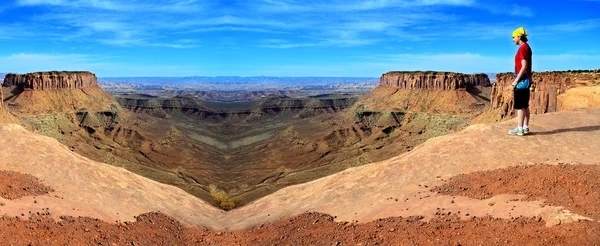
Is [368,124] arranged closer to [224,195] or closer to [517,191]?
[224,195]

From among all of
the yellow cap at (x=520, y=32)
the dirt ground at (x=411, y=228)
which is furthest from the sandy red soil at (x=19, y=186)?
the yellow cap at (x=520, y=32)

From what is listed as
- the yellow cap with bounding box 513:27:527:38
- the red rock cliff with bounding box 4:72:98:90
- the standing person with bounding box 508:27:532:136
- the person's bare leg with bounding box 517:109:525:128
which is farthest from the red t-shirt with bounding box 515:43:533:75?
the red rock cliff with bounding box 4:72:98:90

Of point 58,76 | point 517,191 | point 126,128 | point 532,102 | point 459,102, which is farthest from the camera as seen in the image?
point 58,76

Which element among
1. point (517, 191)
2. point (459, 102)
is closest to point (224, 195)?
point (517, 191)

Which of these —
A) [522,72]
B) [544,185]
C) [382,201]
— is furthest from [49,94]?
[544,185]

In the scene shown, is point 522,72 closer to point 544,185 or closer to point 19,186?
point 544,185

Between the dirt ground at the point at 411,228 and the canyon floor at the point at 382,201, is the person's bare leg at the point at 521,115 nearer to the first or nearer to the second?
the canyon floor at the point at 382,201

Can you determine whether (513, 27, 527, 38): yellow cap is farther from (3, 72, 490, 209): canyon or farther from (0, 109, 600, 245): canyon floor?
(3, 72, 490, 209): canyon
